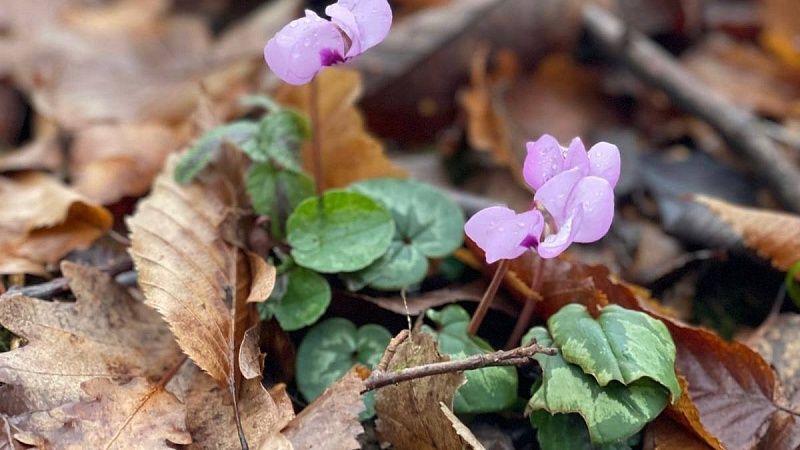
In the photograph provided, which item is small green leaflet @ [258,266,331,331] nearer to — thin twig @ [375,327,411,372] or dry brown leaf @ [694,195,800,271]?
thin twig @ [375,327,411,372]

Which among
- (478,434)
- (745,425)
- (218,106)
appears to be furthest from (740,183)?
(218,106)

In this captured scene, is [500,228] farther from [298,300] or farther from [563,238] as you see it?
[298,300]

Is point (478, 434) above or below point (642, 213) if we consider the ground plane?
above

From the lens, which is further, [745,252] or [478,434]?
[745,252]

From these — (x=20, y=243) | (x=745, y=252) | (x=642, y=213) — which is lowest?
(x=642, y=213)

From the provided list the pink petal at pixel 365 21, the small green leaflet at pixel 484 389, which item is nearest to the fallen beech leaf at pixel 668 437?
the small green leaflet at pixel 484 389


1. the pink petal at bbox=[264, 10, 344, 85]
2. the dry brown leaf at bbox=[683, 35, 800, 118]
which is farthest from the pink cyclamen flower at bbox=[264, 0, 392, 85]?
the dry brown leaf at bbox=[683, 35, 800, 118]

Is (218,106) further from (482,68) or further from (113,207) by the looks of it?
(482,68)

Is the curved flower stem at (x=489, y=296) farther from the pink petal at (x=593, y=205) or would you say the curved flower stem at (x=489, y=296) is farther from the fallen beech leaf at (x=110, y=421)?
the fallen beech leaf at (x=110, y=421)
